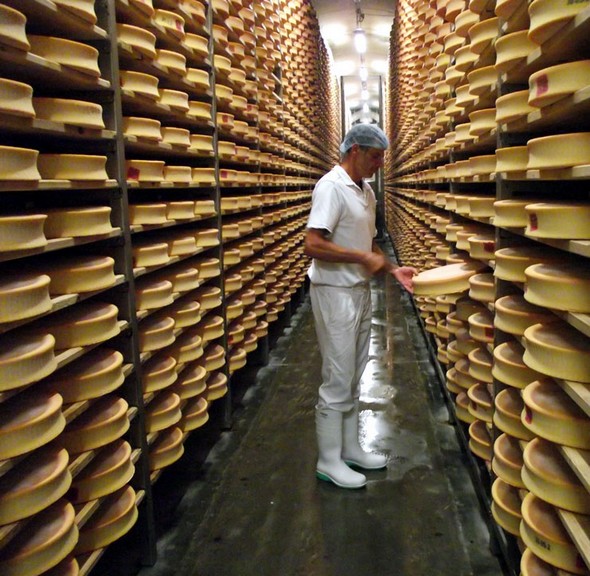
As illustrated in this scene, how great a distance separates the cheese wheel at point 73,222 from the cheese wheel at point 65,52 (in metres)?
0.41

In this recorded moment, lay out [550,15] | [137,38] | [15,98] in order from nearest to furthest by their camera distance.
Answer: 1. [550,15]
2. [15,98]
3. [137,38]

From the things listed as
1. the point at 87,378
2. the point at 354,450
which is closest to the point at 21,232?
the point at 87,378

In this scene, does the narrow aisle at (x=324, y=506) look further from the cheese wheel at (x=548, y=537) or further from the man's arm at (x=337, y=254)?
the man's arm at (x=337, y=254)

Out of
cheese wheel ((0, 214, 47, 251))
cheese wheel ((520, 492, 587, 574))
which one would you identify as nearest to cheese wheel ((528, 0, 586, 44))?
cheese wheel ((520, 492, 587, 574))

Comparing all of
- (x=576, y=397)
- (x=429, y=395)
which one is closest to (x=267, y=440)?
(x=429, y=395)

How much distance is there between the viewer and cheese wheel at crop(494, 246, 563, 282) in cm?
181

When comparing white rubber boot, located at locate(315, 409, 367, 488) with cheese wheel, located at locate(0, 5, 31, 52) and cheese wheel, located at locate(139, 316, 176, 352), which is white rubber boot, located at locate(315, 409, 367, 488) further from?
cheese wheel, located at locate(0, 5, 31, 52)

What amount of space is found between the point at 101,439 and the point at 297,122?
5.12 meters

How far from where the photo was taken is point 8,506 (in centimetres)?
141

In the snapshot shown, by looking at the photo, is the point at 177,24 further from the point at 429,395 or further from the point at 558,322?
the point at 429,395

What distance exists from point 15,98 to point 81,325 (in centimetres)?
68

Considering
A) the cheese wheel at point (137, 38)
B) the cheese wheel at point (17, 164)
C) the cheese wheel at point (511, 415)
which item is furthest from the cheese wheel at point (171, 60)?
the cheese wheel at point (511, 415)

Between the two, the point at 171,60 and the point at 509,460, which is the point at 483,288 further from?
the point at 171,60

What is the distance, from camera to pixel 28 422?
57.2 inches
